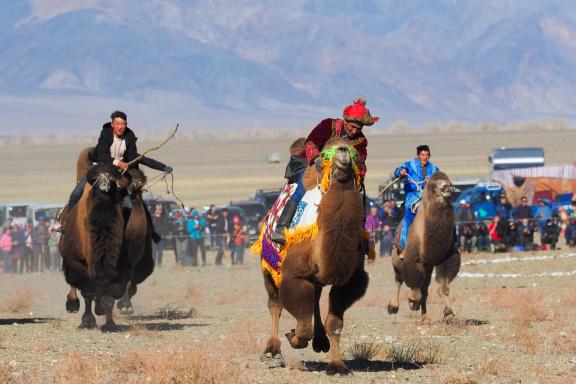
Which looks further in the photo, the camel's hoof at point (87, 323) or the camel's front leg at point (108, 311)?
the camel's hoof at point (87, 323)

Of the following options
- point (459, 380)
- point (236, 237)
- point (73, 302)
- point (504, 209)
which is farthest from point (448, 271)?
point (504, 209)

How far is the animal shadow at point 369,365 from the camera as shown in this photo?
1098cm

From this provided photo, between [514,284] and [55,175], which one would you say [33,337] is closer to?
[514,284]

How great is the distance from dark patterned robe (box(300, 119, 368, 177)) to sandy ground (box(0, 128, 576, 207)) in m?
44.2

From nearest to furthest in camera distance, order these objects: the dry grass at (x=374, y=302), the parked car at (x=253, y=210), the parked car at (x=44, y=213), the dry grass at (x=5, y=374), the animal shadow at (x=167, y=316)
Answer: the dry grass at (x=5, y=374)
the animal shadow at (x=167, y=316)
the dry grass at (x=374, y=302)
the parked car at (x=44, y=213)
the parked car at (x=253, y=210)

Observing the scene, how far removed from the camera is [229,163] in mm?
91562

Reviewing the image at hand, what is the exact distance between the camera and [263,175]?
247 ft

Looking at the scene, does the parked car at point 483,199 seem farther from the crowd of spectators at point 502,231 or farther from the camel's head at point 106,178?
the camel's head at point 106,178

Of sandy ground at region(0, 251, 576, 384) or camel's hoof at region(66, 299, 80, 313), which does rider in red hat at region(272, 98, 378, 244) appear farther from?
camel's hoof at region(66, 299, 80, 313)

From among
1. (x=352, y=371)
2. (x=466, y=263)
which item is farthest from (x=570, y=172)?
(x=352, y=371)

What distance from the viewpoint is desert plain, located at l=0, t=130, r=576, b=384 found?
Result: 1026cm

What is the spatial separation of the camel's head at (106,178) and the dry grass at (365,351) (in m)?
3.19

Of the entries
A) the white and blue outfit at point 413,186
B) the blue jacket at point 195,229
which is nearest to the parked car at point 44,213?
the blue jacket at point 195,229

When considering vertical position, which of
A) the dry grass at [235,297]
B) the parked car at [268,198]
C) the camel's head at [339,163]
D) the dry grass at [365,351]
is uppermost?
the parked car at [268,198]
